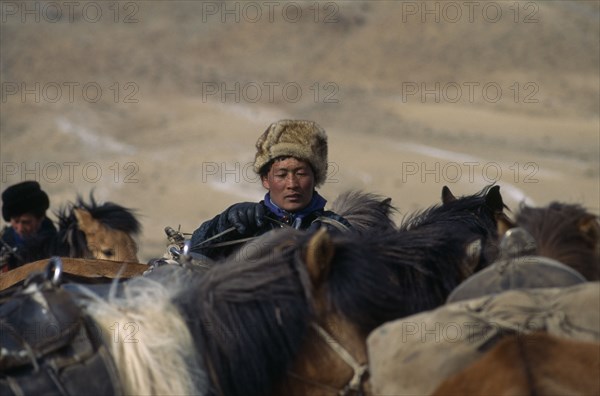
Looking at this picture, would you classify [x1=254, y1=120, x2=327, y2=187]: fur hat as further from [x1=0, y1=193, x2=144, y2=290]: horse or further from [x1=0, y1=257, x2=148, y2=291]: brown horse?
[x1=0, y1=193, x2=144, y2=290]: horse

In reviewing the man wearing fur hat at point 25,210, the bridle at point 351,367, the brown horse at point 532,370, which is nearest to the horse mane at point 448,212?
the bridle at point 351,367

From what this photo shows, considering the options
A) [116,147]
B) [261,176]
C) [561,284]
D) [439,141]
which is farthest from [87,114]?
[561,284]

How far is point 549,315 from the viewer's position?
2959 mm

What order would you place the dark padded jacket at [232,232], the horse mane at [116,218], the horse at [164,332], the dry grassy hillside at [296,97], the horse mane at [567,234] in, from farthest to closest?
the dry grassy hillside at [296,97]
the horse mane at [116,218]
the dark padded jacket at [232,232]
the horse mane at [567,234]
the horse at [164,332]

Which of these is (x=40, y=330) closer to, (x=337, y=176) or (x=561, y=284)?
(x=561, y=284)

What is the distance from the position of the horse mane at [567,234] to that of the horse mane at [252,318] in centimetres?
92

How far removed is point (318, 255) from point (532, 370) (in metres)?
0.89

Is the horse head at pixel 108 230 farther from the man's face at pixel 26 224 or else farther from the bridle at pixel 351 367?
the bridle at pixel 351 367

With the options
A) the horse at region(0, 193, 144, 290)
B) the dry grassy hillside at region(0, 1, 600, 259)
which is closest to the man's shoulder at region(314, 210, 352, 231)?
the horse at region(0, 193, 144, 290)

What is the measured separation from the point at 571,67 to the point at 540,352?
45.1 metres

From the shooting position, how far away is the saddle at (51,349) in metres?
3.01

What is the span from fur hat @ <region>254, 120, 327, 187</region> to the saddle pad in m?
2.41

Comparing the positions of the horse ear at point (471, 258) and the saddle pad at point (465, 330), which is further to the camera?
the horse ear at point (471, 258)

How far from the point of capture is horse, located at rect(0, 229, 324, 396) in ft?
10.1
